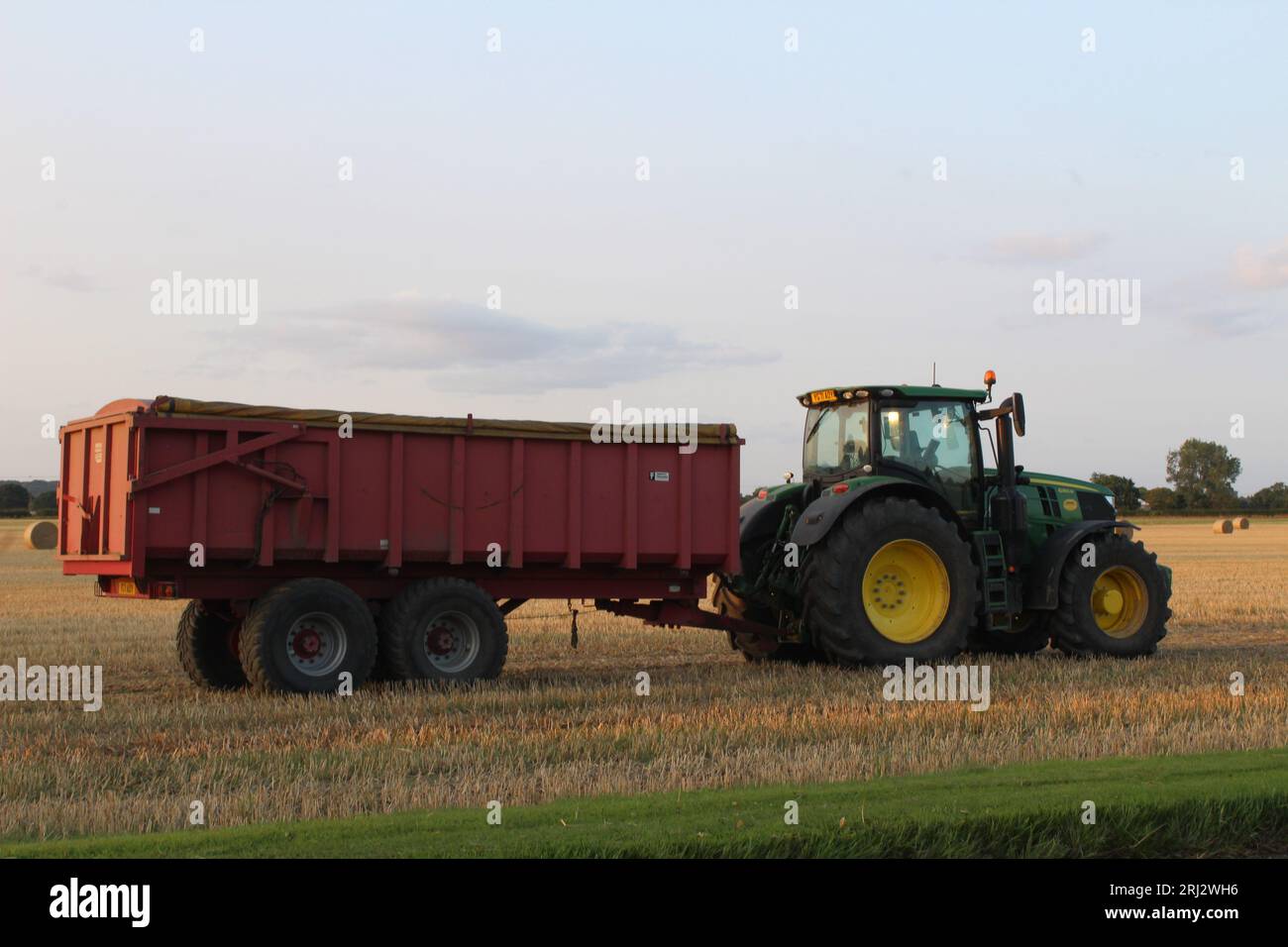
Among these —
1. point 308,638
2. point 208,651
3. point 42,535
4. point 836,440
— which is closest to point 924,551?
point 836,440

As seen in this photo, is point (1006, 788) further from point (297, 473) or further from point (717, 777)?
point (297, 473)

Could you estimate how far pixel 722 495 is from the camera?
13445 millimetres

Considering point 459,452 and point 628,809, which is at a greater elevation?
point 459,452

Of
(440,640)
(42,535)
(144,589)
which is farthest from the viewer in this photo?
(42,535)

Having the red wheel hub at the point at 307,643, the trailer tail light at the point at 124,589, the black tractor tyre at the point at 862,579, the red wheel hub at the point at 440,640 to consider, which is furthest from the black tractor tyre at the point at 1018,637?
the trailer tail light at the point at 124,589

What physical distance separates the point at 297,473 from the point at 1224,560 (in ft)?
103

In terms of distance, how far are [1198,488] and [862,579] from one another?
8820 cm

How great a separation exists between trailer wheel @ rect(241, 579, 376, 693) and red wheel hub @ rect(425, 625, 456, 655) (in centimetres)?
65

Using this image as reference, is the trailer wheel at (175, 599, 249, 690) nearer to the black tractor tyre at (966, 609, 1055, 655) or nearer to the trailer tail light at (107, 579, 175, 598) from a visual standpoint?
the trailer tail light at (107, 579, 175, 598)

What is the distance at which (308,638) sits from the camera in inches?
468

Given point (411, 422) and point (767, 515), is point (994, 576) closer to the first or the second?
point (767, 515)

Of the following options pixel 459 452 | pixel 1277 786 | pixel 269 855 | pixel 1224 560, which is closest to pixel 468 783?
pixel 269 855

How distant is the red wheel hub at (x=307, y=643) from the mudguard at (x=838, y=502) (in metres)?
4.34

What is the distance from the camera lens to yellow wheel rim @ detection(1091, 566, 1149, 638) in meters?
14.9
